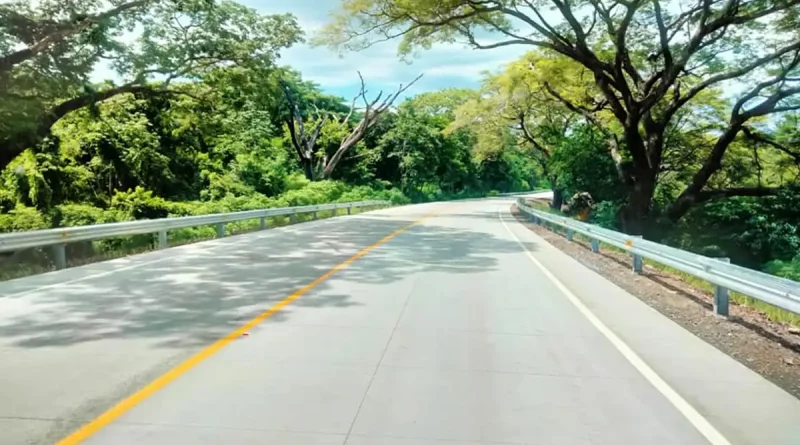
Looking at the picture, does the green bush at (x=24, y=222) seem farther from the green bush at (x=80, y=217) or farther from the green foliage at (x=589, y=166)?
the green foliage at (x=589, y=166)

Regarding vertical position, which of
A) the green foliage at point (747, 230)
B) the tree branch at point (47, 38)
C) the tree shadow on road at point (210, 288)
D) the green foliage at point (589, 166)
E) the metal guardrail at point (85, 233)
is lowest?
the green foliage at point (747, 230)

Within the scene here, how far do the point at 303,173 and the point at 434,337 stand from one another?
47103mm

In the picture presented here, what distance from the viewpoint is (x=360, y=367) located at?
6305 millimetres

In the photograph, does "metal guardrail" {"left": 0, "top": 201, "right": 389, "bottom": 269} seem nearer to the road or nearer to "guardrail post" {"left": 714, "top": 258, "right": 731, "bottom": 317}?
the road

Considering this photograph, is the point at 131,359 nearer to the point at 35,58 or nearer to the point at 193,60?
the point at 35,58

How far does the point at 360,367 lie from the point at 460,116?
42.3 meters

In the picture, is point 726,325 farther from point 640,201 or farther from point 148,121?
point 148,121

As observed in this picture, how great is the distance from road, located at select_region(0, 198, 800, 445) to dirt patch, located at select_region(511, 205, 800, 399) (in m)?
0.27

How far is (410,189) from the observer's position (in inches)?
2643

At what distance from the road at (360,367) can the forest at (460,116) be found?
31.6 ft

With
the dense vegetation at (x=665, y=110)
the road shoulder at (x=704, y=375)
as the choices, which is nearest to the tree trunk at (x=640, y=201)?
the dense vegetation at (x=665, y=110)

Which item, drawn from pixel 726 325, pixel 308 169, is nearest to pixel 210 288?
pixel 726 325

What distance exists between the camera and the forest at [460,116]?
64.3ft

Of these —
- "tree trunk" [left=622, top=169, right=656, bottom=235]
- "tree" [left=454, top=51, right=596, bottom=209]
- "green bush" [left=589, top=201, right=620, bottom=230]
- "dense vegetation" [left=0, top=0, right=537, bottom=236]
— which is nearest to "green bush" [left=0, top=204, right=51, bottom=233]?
"dense vegetation" [left=0, top=0, right=537, bottom=236]
